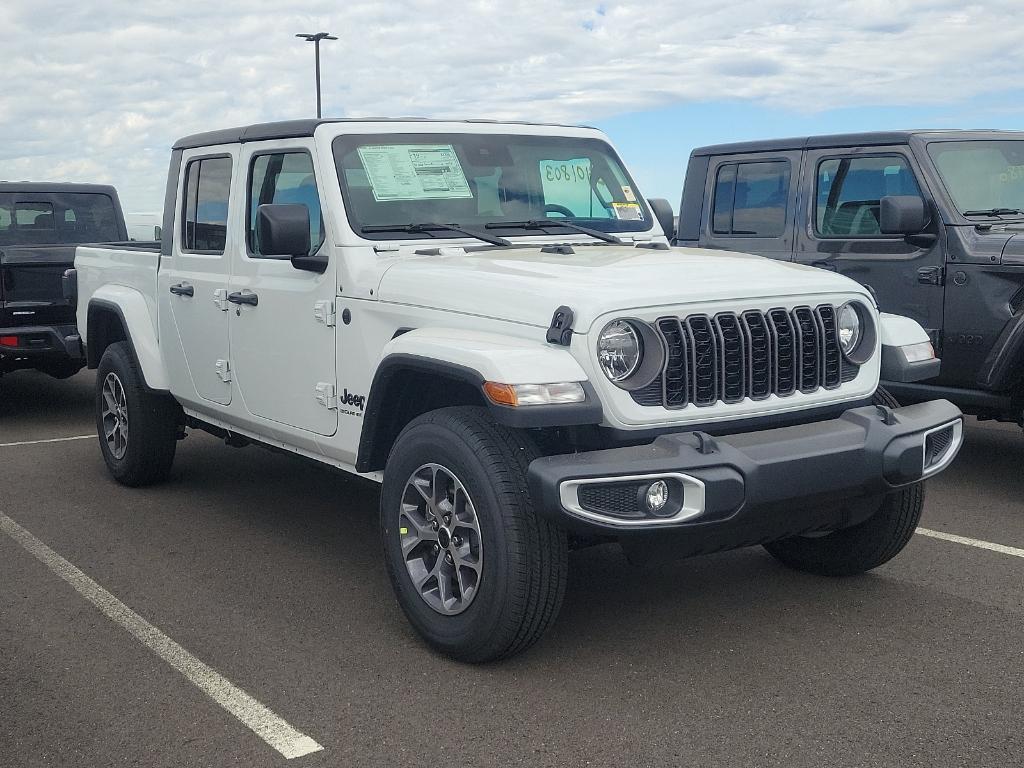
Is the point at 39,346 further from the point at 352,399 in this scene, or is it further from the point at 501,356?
the point at 501,356

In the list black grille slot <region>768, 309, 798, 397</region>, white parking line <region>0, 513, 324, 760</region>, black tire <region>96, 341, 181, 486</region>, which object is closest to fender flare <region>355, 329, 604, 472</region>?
black grille slot <region>768, 309, 798, 397</region>

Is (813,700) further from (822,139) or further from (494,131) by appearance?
(822,139)

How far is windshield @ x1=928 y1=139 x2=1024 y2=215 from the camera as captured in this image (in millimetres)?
7160

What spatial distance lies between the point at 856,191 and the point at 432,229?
354 centimetres

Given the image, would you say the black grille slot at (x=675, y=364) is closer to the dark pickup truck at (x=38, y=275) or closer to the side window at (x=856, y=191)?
the side window at (x=856, y=191)

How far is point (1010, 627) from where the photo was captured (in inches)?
184

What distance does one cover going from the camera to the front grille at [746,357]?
4.11 m

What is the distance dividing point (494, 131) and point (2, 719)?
328 cm

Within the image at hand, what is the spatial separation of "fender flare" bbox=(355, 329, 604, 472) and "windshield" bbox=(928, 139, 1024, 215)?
13.3 feet

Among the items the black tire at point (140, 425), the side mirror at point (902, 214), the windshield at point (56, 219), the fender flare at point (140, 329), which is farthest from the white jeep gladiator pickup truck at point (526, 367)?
the windshield at point (56, 219)

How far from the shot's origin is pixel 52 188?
1064 centimetres

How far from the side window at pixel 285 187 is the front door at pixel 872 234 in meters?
3.52

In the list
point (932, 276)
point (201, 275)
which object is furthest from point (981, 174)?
point (201, 275)

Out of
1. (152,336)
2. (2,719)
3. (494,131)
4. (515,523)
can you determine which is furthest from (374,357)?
(152,336)
